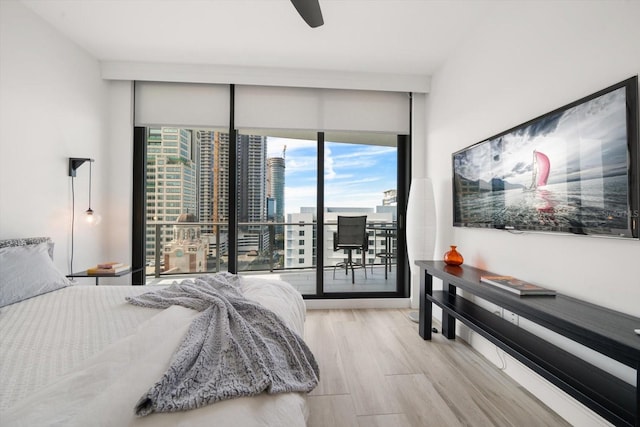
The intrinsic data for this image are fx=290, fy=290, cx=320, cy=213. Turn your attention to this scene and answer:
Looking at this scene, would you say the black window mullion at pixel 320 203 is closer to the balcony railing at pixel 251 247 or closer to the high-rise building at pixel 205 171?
the balcony railing at pixel 251 247

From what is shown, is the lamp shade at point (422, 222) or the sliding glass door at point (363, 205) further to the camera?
the sliding glass door at point (363, 205)

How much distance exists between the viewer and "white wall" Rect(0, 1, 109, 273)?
7.39 ft

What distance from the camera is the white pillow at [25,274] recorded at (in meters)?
1.77

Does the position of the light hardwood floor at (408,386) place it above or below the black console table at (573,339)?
below

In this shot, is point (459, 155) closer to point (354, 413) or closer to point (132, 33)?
point (354, 413)

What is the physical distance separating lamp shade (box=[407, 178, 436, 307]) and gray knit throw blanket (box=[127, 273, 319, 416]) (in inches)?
85.7

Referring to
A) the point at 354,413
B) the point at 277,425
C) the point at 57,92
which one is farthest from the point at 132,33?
the point at 354,413

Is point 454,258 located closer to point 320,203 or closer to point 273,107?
point 320,203

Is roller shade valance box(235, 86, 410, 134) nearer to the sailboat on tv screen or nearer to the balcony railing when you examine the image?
the balcony railing

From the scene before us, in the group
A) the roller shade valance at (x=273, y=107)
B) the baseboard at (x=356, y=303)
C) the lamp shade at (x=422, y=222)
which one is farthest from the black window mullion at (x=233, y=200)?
the lamp shade at (x=422, y=222)

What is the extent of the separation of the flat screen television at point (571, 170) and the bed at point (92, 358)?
65.5 inches

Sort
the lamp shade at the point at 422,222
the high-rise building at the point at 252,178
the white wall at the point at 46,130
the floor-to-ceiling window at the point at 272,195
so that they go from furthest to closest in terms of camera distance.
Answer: the high-rise building at the point at 252,178, the floor-to-ceiling window at the point at 272,195, the lamp shade at the point at 422,222, the white wall at the point at 46,130

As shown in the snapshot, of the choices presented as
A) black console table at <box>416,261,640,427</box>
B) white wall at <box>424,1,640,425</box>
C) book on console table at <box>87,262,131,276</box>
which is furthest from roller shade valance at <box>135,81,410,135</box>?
black console table at <box>416,261,640,427</box>

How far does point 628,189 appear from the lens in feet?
4.43
